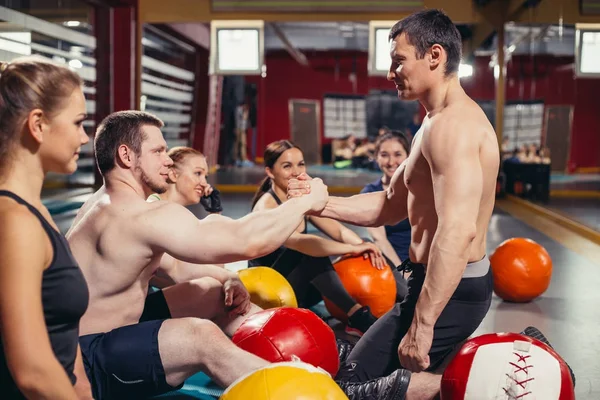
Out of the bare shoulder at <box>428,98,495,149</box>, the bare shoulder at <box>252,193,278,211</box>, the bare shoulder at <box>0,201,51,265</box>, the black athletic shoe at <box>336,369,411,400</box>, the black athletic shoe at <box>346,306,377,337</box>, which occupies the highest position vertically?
the bare shoulder at <box>428,98,495,149</box>

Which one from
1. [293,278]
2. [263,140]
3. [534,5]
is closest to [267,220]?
[293,278]

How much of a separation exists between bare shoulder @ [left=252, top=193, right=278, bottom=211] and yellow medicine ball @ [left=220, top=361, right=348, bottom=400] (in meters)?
2.39

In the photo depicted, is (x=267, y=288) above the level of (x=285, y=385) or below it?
below

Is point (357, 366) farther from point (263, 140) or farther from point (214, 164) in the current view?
point (263, 140)

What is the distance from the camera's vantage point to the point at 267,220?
2.77 m

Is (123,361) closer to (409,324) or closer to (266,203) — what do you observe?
(409,324)

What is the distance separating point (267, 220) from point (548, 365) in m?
1.13

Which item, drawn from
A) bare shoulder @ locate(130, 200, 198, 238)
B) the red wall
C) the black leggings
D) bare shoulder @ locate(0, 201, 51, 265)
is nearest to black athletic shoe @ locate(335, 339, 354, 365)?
the black leggings

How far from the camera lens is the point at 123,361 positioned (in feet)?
8.52

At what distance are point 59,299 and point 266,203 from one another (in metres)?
2.80

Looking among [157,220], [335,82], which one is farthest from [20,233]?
[335,82]

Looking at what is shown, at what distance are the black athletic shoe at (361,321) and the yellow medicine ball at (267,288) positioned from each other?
1.19ft

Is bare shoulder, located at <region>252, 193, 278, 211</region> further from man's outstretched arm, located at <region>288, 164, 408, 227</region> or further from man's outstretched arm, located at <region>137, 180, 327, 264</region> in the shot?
man's outstretched arm, located at <region>137, 180, 327, 264</region>

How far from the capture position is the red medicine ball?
2986 millimetres
